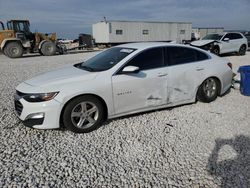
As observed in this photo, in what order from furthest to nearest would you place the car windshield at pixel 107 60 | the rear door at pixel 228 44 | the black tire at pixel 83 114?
the rear door at pixel 228 44 < the car windshield at pixel 107 60 < the black tire at pixel 83 114

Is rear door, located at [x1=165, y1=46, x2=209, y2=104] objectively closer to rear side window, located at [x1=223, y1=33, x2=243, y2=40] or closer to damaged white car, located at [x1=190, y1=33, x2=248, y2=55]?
damaged white car, located at [x1=190, y1=33, x2=248, y2=55]

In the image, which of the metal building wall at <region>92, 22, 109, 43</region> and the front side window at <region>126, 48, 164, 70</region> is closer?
the front side window at <region>126, 48, 164, 70</region>

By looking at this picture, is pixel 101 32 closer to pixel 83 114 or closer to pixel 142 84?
pixel 142 84

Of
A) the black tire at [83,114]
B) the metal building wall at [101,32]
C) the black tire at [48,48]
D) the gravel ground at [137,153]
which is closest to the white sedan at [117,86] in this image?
the black tire at [83,114]

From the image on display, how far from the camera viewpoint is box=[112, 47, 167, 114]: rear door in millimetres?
4117

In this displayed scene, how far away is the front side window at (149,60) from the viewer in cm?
435

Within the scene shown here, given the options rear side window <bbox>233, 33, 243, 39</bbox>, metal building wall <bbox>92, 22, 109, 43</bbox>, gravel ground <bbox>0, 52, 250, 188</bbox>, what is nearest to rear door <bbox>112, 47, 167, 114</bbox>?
gravel ground <bbox>0, 52, 250, 188</bbox>

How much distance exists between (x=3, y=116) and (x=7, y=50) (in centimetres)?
1484

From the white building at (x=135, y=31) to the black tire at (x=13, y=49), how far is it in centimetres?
1109

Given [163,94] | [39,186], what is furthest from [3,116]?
[163,94]

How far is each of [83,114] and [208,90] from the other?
309 centimetres

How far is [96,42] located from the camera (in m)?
29.6

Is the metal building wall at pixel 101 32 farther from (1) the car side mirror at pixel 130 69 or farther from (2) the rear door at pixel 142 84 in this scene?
(1) the car side mirror at pixel 130 69

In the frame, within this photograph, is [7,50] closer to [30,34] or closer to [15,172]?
[30,34]
